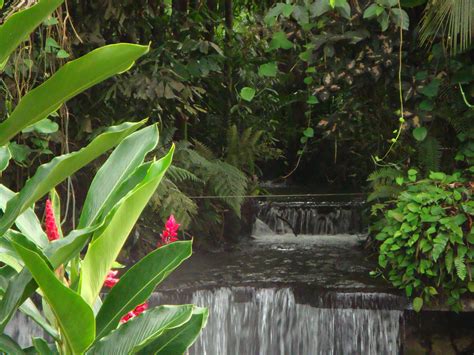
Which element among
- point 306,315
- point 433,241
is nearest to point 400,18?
point 433,241

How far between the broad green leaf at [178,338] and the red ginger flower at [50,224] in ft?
1.01

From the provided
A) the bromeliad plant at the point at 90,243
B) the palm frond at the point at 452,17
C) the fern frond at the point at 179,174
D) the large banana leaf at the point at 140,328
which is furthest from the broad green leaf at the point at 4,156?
the fern frond at the point at 179,174

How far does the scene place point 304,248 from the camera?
6816 mm

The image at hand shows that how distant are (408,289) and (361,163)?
4.76 meters

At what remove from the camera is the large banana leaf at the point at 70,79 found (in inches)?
50.3

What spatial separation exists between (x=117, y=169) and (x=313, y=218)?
6097mm

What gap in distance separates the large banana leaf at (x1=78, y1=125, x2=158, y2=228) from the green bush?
316 centimetres

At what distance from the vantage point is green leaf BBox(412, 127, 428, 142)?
4.93 m

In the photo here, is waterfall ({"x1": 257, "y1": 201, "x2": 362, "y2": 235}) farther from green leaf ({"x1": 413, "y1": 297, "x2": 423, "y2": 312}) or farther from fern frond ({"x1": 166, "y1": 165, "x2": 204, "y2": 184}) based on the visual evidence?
green leaf ({"x1": 413, "y1": 297, "x2": 423, "y2": 312})

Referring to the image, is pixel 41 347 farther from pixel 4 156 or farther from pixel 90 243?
pixel 4 156

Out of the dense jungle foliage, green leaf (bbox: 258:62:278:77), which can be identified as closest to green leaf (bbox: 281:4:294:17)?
the dense jungle foliage

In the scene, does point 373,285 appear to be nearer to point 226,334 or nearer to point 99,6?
point 226,334

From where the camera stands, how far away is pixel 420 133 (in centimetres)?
495

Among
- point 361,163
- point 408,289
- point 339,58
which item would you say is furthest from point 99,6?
point 361,163
